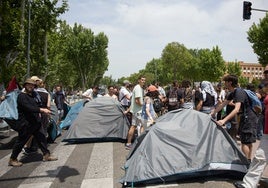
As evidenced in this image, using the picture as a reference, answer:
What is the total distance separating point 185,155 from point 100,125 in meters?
4.21

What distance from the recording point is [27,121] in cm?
670

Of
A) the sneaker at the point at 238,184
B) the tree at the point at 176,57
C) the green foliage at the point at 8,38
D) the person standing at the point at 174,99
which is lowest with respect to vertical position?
the sneaker at the point at 238,184

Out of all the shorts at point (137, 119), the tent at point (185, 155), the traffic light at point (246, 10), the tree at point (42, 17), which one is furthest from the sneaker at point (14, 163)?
the tree at point (42, 17)

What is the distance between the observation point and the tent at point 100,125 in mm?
8773

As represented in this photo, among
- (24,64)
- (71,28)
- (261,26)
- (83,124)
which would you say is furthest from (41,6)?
(71,28)

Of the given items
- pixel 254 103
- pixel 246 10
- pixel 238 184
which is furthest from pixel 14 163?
pixel 246 10

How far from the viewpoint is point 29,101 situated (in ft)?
21.7

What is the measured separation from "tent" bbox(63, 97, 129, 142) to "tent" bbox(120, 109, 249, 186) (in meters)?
3.37

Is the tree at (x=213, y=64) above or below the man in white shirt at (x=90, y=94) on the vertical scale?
above

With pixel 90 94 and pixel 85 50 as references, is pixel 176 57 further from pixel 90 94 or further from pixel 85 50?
pixel 90 94

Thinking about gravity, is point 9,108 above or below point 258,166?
above

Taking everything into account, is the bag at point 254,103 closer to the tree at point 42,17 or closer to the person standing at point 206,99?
the person standing at point 206,99

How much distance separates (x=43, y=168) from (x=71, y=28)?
168 feet

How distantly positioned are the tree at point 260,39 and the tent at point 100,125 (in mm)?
26981
